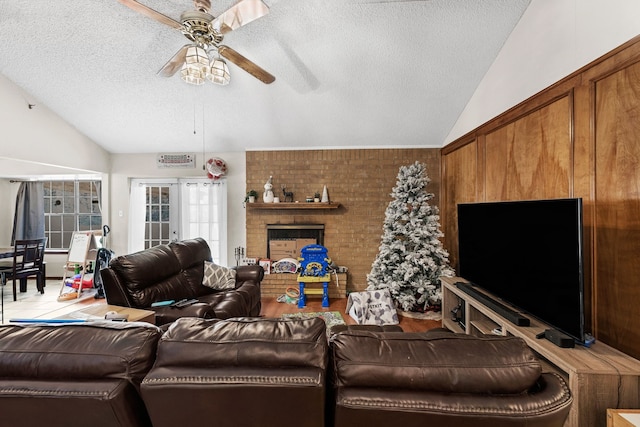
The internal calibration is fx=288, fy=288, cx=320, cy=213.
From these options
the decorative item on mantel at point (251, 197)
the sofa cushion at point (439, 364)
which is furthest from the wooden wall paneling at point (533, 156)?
the decorative item on mantel at point (251, 197)

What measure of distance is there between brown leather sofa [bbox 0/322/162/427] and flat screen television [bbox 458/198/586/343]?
Result: 2.10 meters

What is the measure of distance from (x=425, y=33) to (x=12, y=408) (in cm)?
362

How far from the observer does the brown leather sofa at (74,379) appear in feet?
2.97

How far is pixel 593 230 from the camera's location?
1.89 m

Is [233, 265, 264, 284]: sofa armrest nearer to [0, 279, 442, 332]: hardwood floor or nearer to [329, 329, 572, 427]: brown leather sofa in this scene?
[0, 279, 442, 332]: hardwood floor

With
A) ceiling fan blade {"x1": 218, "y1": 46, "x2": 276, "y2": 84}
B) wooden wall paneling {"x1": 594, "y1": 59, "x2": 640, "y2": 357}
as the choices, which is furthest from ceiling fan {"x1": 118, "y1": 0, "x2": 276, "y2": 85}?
wooden wall paneling {"x1": 594, "y1": 59, "x2": 640, "y2": 357}

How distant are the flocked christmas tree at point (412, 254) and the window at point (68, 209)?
5.84 metres

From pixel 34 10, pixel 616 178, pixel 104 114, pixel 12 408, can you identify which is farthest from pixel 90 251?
pixel 616 178

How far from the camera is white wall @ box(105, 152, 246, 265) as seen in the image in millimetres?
5047

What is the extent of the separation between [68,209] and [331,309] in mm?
5876

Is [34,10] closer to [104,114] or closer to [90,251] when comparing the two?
[104,114]

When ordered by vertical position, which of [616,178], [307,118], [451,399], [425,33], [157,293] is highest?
[425,33]

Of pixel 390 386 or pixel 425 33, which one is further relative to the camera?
pixel 425 33

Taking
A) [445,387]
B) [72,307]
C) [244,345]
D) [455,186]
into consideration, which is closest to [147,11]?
[244,345]
